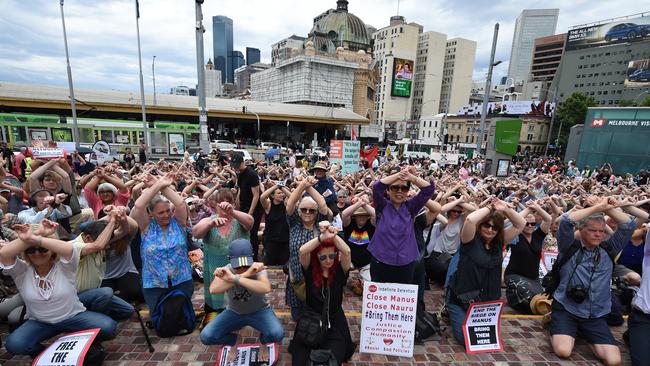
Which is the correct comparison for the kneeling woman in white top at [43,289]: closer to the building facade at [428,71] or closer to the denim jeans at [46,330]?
the denim jeans at [46,330]

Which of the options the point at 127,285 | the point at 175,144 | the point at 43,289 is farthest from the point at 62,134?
the point at 43,289

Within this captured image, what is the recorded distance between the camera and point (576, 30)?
78062mm

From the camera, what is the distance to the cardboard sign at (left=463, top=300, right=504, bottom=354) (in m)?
3.97

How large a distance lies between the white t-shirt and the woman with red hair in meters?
2.57

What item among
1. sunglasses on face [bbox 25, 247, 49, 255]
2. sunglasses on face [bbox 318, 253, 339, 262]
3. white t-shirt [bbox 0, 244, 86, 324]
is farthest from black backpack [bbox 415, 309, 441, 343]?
sunglasses on face [bbox 25, 247, 49, 255]

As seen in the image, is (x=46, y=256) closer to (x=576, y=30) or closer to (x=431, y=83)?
(x=576, y=30)

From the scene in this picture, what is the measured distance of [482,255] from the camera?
13.0 feet

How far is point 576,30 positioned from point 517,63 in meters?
136

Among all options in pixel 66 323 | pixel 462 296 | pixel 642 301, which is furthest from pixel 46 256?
pixel 642 301

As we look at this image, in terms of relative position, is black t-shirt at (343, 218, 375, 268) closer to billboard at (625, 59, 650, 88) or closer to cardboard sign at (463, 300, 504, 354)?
cardboard sign at (463, 300, 504, 354)

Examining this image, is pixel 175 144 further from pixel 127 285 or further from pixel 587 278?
pixel 587 278

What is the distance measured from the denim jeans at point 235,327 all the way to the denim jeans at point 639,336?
429 cm

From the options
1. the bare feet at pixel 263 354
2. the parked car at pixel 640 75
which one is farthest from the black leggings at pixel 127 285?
the parked car at pixel 640 75

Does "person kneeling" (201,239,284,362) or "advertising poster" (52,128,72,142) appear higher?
"advertising poster" (52,128,72,142)
